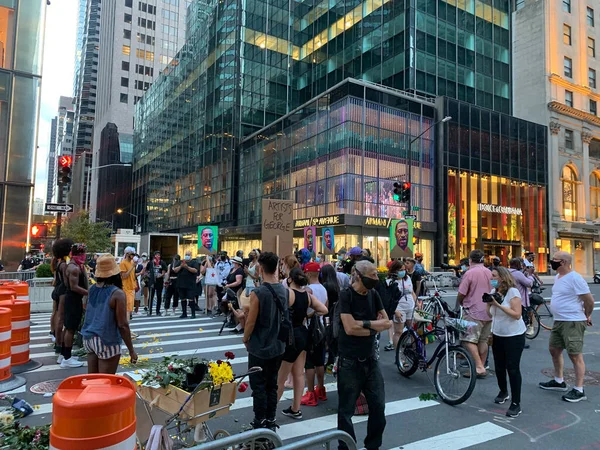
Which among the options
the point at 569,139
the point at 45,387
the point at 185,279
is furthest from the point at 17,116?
the point at 569,139

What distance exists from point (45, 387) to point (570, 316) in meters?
8.15

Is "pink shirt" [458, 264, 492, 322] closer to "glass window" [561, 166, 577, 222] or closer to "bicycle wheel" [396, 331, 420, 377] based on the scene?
"bicycle wheel" [396, 331, 420, 377]

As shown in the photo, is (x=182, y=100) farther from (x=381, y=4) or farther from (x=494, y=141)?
(x=494, y=141)

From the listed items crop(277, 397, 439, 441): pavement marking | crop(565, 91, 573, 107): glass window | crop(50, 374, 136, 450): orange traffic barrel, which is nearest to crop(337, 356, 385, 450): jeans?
crop(277, 397, 439, 441): pavement marking

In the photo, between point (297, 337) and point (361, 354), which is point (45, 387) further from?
point (361, 354)

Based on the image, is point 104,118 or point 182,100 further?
point 104,118

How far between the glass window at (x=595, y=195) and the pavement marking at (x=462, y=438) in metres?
51.4

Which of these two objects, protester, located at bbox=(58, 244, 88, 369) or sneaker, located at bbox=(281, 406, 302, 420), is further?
protester, located at bbox=(58, 244, 88, 369)

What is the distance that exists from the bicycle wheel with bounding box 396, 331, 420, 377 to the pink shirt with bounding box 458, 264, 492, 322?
1180mm

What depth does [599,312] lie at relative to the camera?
1571 cm

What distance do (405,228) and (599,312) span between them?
25.4 feet

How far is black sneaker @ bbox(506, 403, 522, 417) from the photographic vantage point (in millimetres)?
5566

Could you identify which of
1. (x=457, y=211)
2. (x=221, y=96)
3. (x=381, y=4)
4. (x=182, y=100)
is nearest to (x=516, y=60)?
(x=381, y=4)

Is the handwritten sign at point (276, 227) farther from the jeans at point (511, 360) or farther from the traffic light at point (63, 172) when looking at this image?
the jeans at point (511, 360)
